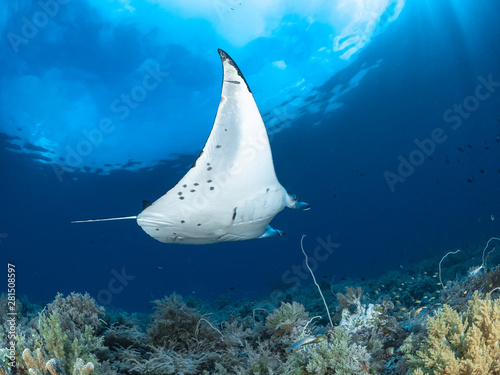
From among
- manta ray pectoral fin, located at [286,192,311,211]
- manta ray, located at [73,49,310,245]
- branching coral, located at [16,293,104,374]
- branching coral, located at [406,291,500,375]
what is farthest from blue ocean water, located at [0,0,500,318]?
branching coral, located at [406,291,500,375]

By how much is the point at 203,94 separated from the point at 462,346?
19606 millimetres

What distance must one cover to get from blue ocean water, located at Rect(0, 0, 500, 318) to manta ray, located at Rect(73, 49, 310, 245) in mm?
11222

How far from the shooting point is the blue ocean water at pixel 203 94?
15438 mm

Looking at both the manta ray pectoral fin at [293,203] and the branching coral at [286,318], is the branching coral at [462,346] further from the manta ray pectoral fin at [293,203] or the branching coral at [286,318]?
the manta ray pectoral fin at [293,203]

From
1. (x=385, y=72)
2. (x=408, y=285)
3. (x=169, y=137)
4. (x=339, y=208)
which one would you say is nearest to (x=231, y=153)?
(x=408, y=285)

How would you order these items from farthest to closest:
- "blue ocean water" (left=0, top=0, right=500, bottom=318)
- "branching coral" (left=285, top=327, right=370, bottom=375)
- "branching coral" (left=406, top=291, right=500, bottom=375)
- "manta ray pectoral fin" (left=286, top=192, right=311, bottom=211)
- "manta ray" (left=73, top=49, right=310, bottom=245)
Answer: "blue ocean water" (left=0, top=0, right=500, bottom=318) < "manta ray pectoral fin" (left=286, top=192, right=311, bottom=211) < "manta ray" (left=73, top=49, right=310, bottom=245) < "branching coral" (left=285, top=327, right=370, bottom=375) < "branching coral" (left=406, top=291, right=500, bottom=375)

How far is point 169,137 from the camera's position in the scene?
76.7ft

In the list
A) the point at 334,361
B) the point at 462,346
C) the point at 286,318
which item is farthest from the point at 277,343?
the point at 462,346

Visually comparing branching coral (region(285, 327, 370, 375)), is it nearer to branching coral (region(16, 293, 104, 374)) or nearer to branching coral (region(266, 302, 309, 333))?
branching coral (region(266, 302, 309, 333))

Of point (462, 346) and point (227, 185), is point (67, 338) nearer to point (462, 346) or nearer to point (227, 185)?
point (227, 185)

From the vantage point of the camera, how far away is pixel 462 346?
7.32 ft

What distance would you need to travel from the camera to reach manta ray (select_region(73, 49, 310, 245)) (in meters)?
3.27

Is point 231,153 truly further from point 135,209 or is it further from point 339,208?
point 339,208

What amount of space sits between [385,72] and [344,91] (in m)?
3.27
